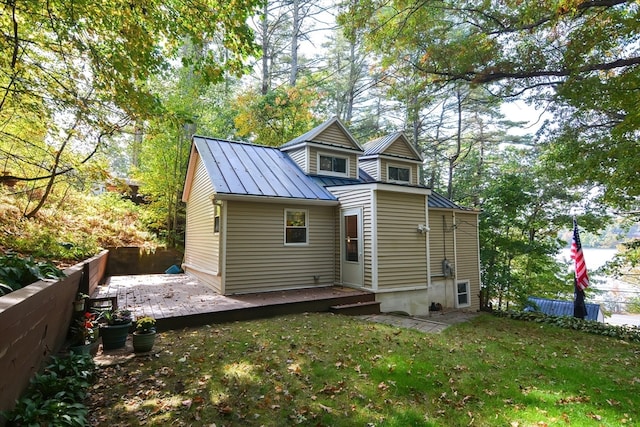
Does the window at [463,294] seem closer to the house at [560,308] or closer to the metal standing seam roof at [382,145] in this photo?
the metal standing seam roof at [382,145]

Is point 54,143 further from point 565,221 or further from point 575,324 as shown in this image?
point 565,221

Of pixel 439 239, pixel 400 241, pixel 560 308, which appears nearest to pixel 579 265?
pixel 439 239

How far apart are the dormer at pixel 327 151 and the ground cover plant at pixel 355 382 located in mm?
6946

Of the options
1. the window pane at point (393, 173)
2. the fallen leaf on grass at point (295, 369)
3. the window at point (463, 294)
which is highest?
the window pane at point (393, 173)

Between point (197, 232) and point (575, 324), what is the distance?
41.9 feet

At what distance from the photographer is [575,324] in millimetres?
9688

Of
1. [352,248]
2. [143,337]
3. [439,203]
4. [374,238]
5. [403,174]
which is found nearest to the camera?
[143,337]

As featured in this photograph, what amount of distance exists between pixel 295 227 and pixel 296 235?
0.25 meters

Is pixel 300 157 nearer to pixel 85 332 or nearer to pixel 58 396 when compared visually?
pixel 85 332

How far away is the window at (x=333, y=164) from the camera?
1198 cm

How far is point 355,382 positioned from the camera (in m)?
3.96

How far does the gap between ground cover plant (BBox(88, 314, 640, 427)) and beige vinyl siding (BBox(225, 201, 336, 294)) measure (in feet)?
8.01

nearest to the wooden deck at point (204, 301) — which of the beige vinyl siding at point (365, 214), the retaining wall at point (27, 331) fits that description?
the beige vinyl siding at point (365, 214)

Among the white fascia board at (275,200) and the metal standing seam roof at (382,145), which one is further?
the metal standing seam roof at (382,145)
